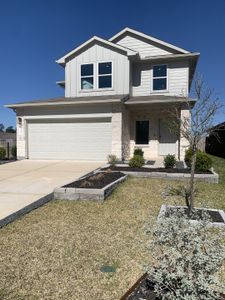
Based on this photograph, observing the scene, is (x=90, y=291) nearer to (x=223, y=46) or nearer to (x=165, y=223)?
(x=165, y=223)

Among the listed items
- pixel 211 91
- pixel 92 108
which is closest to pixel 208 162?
pixel 211 91

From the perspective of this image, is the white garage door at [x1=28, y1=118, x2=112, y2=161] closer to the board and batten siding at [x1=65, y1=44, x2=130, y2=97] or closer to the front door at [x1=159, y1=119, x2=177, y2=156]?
the board and batten siding at [x1=65, y1=44, x2=130, y2=97]

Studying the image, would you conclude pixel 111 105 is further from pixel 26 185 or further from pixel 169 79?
pixel 26 185

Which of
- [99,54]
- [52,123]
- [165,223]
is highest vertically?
[99,54]

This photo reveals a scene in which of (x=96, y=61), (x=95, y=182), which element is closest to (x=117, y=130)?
(x=96, y=61)

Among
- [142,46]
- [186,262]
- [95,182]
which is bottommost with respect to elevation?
[95,182]

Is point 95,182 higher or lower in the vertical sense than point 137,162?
lower

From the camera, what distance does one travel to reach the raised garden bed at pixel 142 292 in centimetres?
229

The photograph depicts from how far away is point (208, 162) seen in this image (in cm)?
917

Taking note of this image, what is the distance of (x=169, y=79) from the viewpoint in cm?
1427

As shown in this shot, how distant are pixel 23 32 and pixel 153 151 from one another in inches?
442

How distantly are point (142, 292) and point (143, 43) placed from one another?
1536cm

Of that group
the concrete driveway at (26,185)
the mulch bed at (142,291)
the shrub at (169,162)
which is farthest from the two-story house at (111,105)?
the mulch bed at (142,291)

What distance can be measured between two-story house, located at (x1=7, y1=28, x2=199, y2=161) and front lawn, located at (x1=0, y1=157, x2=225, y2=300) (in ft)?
24.0
